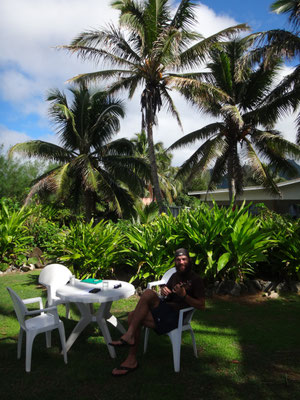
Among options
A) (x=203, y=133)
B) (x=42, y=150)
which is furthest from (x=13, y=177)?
(x=203, y=133)

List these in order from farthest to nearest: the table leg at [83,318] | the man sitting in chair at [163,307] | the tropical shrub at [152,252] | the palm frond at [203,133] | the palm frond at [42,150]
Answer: the palm frond at [203,133] < the palm frond at [42,150] < the tropical shrub at [152,252] < the table leg at [83,318] < the man sitting in chair at [163,307]

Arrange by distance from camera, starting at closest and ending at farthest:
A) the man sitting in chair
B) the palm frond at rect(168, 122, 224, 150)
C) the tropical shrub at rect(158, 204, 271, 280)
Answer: the man sitting in chair → the tropical shrub at rect(158, 204, 271, 280) → the palm frond at rect(168, 122, 224, 150)

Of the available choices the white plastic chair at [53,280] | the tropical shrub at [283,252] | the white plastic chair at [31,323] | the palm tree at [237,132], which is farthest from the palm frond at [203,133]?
the white plastic chair at [31,323]

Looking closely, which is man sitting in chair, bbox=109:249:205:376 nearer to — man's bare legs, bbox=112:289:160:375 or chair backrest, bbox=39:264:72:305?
man's bare legs, bbox=112:289:160:375

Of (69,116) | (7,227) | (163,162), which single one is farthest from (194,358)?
(163,162)

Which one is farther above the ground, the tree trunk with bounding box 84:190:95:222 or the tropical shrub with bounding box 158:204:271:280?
the tree trunk with bounding box 84:190:95:222

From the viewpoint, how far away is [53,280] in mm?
4512

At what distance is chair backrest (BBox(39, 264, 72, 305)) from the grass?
0.68m

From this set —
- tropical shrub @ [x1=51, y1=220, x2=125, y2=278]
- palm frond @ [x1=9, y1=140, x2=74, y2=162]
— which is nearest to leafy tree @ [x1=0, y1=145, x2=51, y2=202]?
palm frond @ [x1=9, y1=140, x2=74, y2=162]

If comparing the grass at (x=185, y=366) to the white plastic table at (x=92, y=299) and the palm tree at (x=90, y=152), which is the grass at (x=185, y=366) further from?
the palm tree at (x=90, y=152)

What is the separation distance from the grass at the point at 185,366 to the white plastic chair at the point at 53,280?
1.92ft

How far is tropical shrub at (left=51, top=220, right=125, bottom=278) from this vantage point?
23.4 feet

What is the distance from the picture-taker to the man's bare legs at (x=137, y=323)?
357cm

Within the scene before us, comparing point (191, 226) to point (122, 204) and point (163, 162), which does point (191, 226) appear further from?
point (163, 162)
